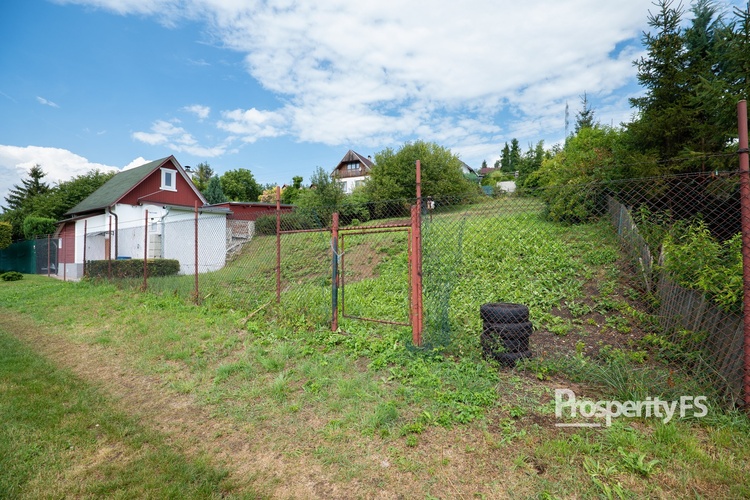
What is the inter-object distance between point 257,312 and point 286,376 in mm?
2332

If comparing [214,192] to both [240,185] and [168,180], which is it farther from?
[168,180]

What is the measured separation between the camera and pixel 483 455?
254 centimetres

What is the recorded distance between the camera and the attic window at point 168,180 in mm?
19188

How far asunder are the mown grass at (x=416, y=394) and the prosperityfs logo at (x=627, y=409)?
88 millimetres

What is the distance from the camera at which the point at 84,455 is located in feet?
8.96

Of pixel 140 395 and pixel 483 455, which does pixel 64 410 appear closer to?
pixel 140 395

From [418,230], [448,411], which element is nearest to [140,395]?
[448,411]

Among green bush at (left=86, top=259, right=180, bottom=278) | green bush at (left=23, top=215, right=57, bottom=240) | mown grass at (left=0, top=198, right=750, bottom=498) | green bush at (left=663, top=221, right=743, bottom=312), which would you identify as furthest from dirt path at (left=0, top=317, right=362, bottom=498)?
green bush at (left=23, top=215, right=57, bottom=240)

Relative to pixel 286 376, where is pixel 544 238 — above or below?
above

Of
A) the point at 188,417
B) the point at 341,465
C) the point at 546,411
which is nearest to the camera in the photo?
the point at 341,465

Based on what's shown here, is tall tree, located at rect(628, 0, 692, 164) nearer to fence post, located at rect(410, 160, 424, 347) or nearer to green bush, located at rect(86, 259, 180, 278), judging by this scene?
fence post, located at rect(410, 160, 424, 347)

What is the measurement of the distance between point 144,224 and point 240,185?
101 ft

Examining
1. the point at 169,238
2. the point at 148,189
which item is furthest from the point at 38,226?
the point at 169,238

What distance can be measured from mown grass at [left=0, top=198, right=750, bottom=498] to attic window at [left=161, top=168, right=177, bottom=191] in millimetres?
13267
